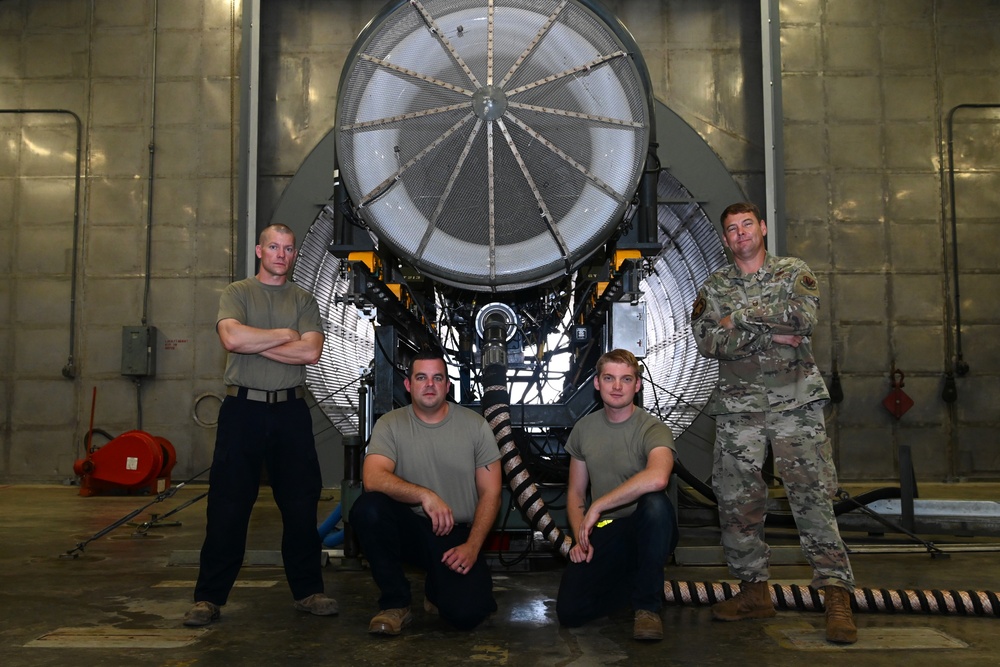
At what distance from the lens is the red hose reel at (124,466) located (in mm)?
7695

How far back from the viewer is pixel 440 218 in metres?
3.86

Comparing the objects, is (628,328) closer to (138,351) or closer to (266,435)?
(266,435)

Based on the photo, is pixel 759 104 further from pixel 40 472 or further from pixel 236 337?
pixel 40 472

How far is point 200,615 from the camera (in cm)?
317

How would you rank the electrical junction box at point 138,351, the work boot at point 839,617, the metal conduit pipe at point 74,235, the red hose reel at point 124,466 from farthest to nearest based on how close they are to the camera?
the metal conduit pipe at point 74,235, the electrical junction box at point 138,351, the red hose reel at point 124,466, the work boot at point 839,617

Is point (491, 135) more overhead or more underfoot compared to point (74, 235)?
more underfoot

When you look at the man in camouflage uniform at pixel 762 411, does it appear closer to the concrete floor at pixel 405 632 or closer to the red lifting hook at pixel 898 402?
the concrete floor at pixel 405 632

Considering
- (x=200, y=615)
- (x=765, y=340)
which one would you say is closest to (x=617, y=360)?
(x=765, y=340)

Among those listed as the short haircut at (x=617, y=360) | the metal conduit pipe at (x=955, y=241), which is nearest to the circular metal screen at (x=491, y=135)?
the short haircut at (x=617, y=360)

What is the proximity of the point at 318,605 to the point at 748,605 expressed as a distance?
1642 millimetres

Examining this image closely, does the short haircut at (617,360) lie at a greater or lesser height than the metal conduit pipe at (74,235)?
lesser

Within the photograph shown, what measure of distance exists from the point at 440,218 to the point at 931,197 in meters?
6.71

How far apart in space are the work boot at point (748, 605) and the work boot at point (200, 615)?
188cm

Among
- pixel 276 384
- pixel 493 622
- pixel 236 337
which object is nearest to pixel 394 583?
pixel 493 622
